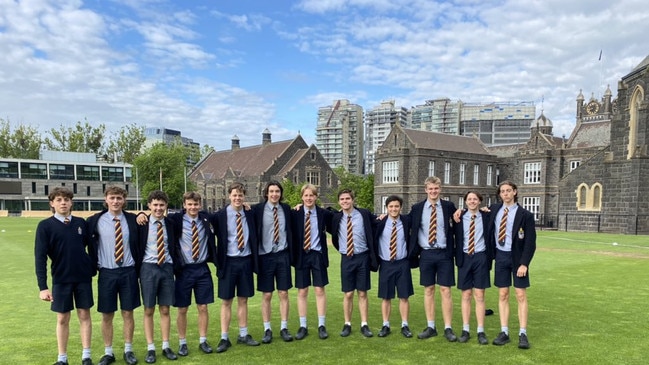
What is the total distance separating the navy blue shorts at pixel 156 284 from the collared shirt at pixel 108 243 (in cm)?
24

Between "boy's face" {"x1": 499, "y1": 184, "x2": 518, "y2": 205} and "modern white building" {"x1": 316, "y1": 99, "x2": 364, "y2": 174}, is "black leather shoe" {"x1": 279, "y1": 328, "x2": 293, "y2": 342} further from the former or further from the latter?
"modern white building" {"x1": 316, "y1": 99, "x2": 364, "y2": 174}

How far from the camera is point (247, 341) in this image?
5734 millimetres

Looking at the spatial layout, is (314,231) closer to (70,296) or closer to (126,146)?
(70,296)

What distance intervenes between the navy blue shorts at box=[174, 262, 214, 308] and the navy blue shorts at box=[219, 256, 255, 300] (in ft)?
0.67

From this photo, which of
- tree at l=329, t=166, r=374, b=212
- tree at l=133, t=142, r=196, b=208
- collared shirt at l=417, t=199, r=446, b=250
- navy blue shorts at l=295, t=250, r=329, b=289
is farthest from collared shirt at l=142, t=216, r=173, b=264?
tree at l=133, t=142, r=196, b=208

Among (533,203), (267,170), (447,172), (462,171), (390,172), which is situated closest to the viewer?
(533,203)

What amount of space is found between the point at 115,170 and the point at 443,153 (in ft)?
181

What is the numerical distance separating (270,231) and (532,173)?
38.9 m

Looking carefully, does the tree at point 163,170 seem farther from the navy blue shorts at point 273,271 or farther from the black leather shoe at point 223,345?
the black leather shoe at point 223,345

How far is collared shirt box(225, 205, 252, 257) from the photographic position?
18.8 feet

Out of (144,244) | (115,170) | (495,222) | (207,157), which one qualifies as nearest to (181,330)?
(144,244)

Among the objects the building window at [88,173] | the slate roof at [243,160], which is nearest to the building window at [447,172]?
the slate roof at [243,160]

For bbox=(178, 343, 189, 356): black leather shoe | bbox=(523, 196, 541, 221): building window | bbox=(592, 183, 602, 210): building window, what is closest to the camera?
bbox=(178, 343, 189, 356): black leather shoe

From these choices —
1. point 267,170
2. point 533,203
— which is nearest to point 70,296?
point 533,203
